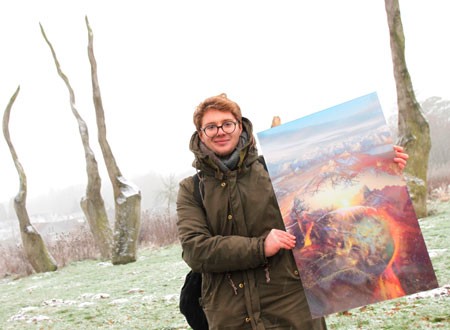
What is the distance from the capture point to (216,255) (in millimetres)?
1911

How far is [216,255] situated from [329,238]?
0.46 meters

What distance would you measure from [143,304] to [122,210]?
5504 millimetres

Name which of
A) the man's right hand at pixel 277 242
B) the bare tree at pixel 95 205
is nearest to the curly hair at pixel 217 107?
the man's right hand at pixel 277 242

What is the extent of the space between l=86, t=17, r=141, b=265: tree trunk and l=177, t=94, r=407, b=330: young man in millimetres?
8697

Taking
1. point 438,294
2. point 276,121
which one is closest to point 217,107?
point 276,121

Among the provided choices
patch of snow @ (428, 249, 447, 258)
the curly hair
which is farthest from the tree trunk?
the curly hair

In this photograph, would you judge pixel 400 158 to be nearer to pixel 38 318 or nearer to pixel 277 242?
pixel 277 242

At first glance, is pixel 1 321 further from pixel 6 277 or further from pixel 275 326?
pixel 6 277

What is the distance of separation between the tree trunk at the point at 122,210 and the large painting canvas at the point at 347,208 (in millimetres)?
8881

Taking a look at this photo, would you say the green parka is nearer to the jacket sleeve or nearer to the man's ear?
the jacket sleeve

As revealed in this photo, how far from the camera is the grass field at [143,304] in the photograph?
349 centimetres

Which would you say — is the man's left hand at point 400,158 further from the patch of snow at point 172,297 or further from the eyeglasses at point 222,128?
the patch of snow at point 172,297

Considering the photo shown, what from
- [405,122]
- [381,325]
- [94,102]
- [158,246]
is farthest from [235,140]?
[158,246]

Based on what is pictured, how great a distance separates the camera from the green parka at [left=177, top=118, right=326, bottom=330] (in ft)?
6.32
